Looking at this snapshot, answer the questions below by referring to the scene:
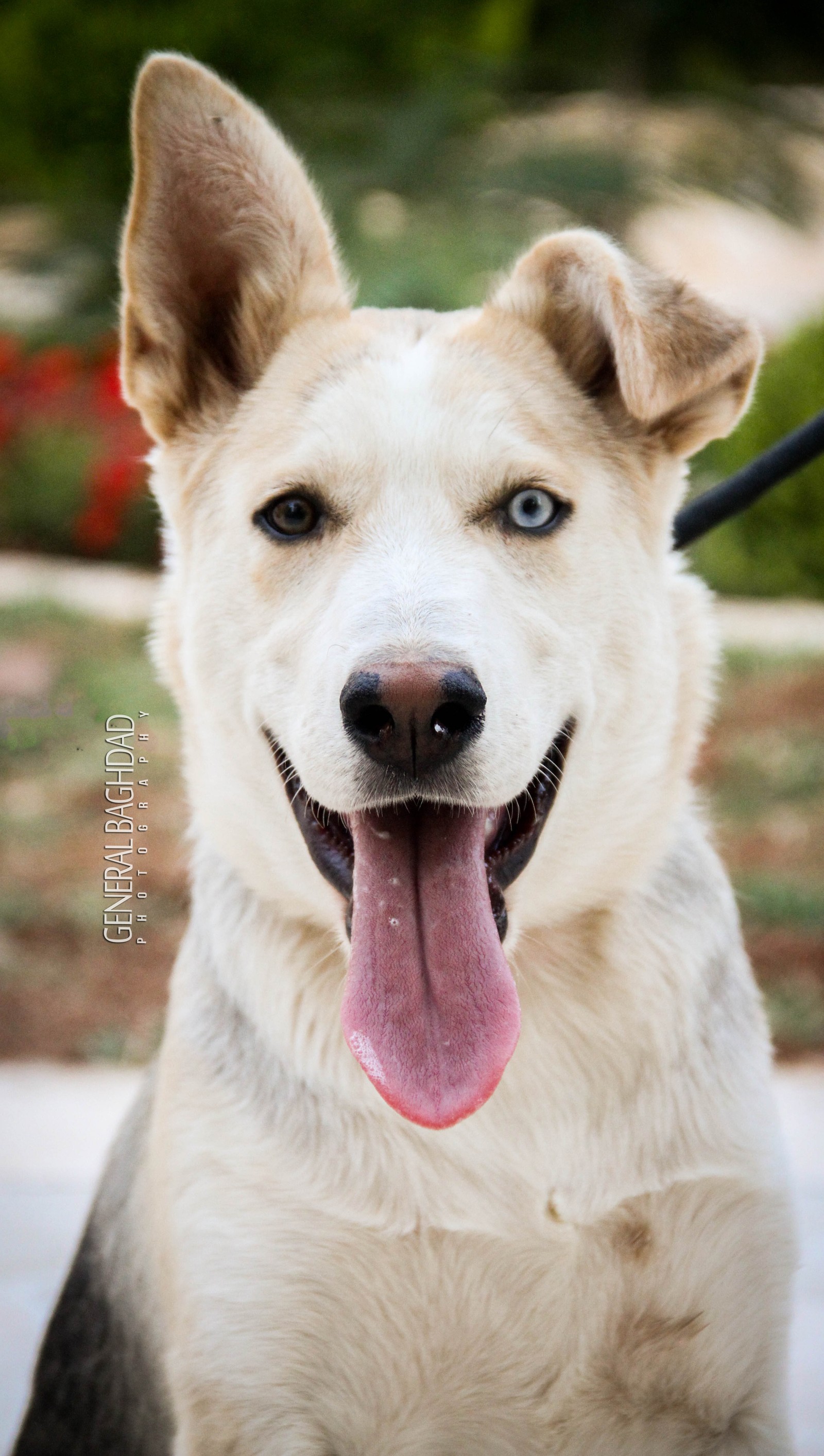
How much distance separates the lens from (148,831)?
6754 mm

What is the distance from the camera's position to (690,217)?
45.4 feet

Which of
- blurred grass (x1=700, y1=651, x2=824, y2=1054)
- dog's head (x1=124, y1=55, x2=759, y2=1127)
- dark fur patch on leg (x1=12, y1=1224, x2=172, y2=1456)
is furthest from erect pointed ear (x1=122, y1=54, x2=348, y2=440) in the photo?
blurred grass (x1=700, y1=651, x2=824, y2=1054)

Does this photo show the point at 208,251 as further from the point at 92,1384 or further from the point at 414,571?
the point at 92,1384

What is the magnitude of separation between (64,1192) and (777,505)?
688 cm

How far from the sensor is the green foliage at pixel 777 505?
29.6 feet

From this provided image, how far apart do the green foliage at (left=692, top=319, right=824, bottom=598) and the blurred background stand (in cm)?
2

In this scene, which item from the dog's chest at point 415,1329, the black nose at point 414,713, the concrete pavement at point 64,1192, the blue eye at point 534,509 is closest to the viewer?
the black nose at point 414,713

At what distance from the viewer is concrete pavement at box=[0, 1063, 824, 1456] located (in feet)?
11.1

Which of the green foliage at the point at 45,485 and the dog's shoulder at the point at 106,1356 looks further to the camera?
the green foliage at the point at 45,485

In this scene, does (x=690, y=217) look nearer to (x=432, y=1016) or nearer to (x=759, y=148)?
(x=759, y=148)

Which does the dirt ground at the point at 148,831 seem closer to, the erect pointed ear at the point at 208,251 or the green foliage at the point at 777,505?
the green foliage at the point at 777,505

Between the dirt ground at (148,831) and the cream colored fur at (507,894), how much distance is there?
2553 millimetres

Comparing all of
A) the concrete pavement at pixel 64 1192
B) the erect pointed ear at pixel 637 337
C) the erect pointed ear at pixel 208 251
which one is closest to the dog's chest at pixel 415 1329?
the concrete pavement at pixel 64 1192

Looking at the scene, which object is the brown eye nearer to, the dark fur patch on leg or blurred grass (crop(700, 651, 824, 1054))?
the dark fur patch on leg
